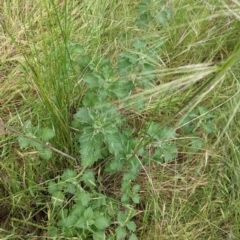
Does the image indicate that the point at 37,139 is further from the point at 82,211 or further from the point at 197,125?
the point at 197,125

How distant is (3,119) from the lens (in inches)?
68.0

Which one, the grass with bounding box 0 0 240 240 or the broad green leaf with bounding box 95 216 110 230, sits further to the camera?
the grass with bounding box 0 0 240 240

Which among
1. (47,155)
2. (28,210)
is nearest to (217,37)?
(47,155)

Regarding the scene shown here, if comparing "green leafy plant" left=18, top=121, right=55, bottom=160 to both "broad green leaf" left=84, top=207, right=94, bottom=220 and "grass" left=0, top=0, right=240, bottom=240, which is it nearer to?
"grass" left=0, top=0, right=240, bottom=240

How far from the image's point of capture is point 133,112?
1.66m

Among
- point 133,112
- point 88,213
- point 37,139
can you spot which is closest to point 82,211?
point 88,213

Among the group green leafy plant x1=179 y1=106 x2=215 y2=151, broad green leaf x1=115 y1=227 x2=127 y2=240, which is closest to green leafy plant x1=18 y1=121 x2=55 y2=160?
broad green leaf x1=115 y1=227 x2=127 y2=240

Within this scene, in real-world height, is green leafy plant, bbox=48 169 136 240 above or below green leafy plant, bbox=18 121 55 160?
below

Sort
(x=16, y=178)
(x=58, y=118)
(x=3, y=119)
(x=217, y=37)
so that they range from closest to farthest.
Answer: (x=58, y=118)
(x=16, y=178)
(x=3, y=119)
(x=217, y=37)

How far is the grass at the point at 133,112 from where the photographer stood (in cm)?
154

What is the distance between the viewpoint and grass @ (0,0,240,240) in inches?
60.7

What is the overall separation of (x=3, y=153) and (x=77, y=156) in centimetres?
26

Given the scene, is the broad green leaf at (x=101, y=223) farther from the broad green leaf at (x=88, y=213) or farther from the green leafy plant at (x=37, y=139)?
the green leafy plant at (x=37, y=139)

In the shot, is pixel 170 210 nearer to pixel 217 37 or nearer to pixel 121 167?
pixel 121 167
